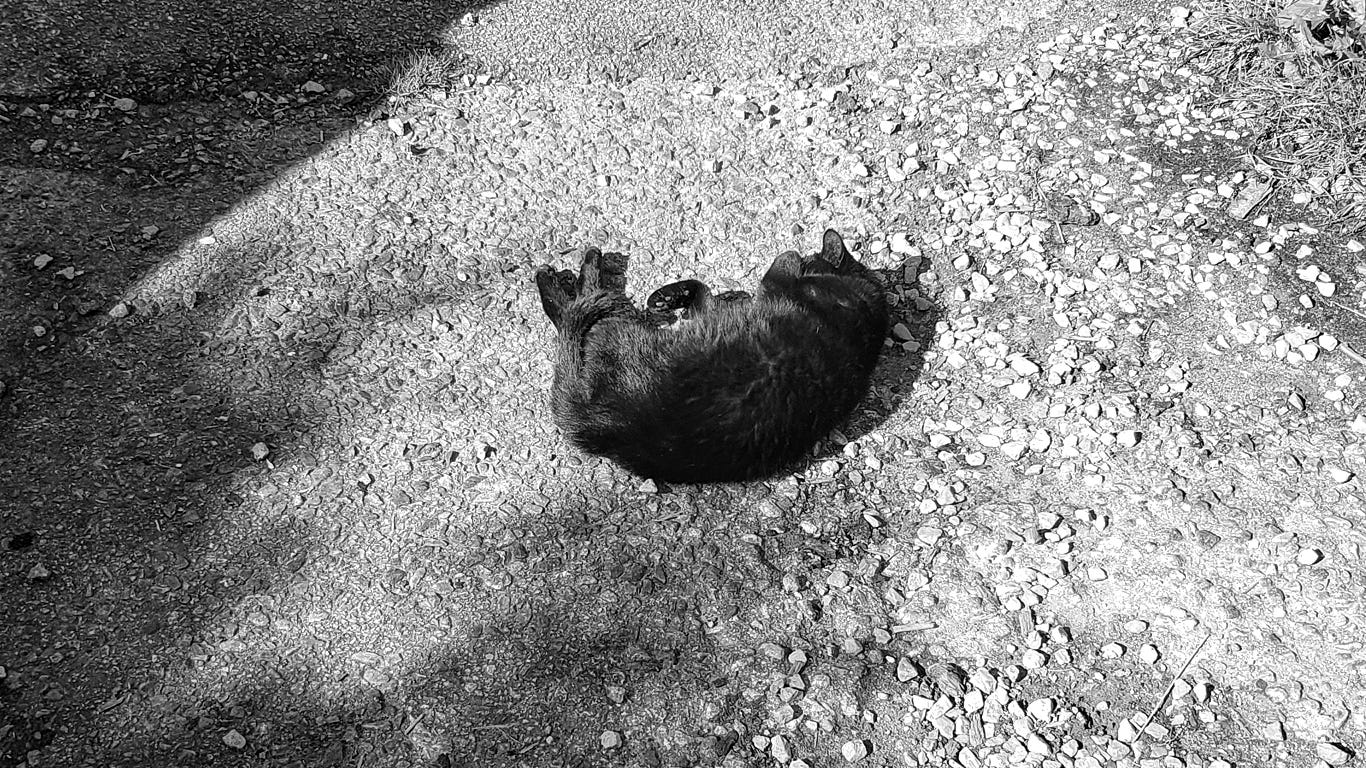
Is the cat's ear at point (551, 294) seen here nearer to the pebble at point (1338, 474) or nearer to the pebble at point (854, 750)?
the pebble at point (854, 750)

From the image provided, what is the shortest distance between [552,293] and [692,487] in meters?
0.92

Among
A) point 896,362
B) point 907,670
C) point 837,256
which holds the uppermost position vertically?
point 837,256

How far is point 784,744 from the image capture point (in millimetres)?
3174

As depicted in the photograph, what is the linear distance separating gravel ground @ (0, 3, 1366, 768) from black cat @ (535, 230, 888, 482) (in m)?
0.19

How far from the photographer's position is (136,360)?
3918mm

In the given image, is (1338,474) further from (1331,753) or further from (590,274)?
(590,274)

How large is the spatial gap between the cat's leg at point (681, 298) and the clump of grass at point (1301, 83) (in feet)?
7.91

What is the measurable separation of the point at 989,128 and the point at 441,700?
3254mm

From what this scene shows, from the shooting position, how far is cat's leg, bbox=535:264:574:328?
4.06 meters

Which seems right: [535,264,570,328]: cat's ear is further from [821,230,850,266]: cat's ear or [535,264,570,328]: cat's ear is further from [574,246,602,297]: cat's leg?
[821,230,850,266]: cat's ear

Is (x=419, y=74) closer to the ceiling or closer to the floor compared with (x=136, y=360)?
closer to the ceiling

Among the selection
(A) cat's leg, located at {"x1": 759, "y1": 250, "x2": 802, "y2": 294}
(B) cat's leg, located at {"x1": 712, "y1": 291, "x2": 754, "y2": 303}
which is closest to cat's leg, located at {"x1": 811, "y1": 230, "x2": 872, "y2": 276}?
(A) cat's leg, located at {"x1": 759, "y1": 250, "x2": 802, "y2": 294}

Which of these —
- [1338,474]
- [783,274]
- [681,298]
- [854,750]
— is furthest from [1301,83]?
[854,750]

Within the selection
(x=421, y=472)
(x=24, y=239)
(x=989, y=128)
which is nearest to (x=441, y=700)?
(x=421, y=472)
